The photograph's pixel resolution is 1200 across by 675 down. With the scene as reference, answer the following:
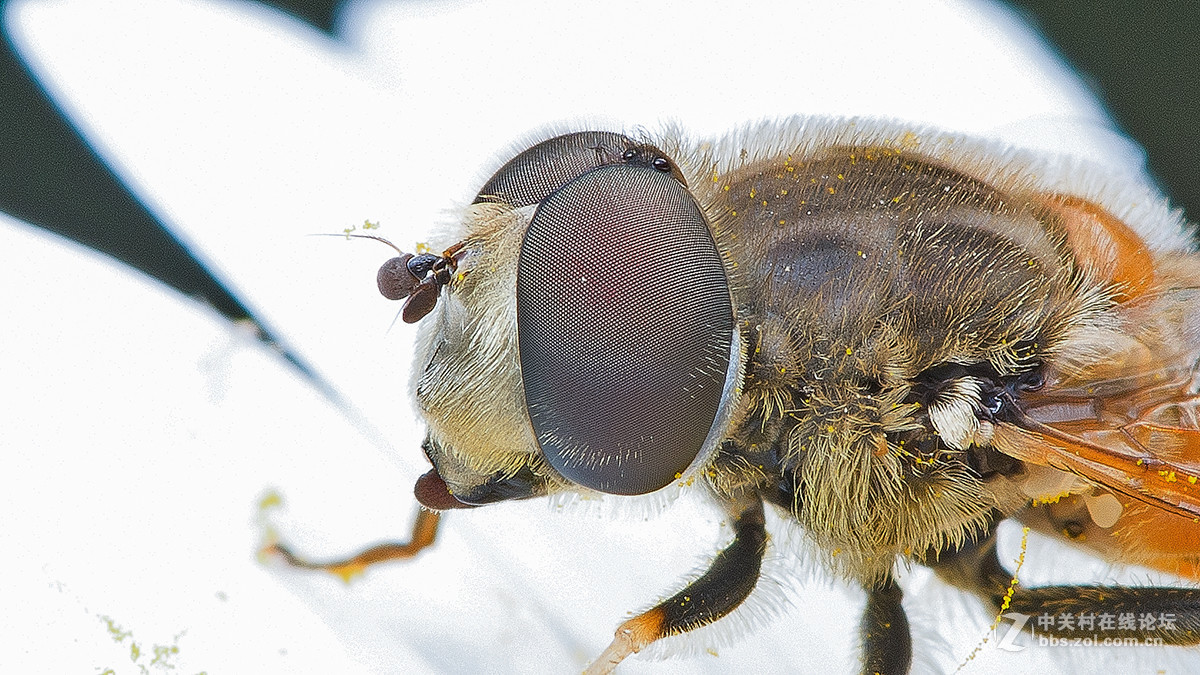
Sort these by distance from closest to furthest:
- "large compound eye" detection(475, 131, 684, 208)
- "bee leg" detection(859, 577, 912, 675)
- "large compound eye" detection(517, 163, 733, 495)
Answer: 1. "large compound eye" detection(517, 163, 733, 495)
2. "large compound eye" detection(475, 131, 684, 208)
3. "bee leg" detection(859, 577, 912, 675)

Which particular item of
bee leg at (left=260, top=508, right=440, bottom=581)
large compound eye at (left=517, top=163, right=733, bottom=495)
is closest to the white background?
bee leg at (left=260, top=508, right=440, bottom=581)

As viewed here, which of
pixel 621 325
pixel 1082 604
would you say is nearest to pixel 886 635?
pixel 1082 604

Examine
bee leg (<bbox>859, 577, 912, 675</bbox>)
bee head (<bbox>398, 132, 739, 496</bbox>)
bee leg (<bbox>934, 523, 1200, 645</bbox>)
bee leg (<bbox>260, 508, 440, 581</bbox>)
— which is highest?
bee head (<bbox>398, 132, 739, 496</bbox>)

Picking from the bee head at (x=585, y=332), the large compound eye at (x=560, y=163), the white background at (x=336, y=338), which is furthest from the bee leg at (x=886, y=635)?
the large compound eye at (x=560, y=163)

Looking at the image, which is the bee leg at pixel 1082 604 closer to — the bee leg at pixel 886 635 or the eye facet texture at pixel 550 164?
the bee leg at pixel 886 635

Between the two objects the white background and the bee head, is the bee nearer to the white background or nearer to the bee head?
the bee head

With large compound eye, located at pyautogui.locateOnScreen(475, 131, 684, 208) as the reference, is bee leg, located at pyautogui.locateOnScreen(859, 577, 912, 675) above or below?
below

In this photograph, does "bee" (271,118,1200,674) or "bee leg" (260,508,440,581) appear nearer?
"bee" (271,118,1200,674)
